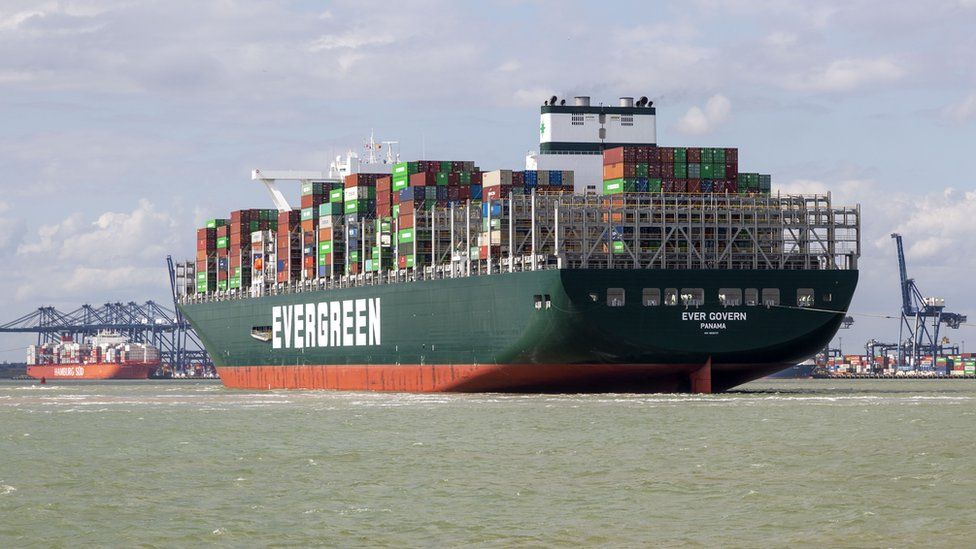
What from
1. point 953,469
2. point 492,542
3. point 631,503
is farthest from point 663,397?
point 492,542

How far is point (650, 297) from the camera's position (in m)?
61.4

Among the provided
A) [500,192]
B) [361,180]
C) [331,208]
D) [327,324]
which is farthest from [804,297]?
[331,208]

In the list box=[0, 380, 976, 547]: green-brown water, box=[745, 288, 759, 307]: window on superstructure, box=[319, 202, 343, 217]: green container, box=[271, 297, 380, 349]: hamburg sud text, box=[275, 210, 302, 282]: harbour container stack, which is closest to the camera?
box=[0, 380, 976, 547]: green-brown water

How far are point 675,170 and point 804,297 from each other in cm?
719

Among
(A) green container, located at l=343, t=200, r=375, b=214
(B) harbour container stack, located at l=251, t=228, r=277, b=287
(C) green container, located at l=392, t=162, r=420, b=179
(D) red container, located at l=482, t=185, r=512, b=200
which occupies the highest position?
(C) green container, located at l=392, t=162, r=420, b=179

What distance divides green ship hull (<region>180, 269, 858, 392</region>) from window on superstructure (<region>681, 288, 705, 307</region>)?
80 millimetres

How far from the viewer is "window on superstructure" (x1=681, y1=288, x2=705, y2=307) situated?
61.7 meters

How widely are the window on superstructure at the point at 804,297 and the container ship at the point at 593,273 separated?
0.06 meters

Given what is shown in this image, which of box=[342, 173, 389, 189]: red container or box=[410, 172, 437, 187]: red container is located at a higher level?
box=[342, 173, 389, 189]: red container

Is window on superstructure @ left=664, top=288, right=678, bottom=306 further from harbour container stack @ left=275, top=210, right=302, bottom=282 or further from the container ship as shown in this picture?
harbour container stack @ left=275, top=210, right=302, bottom=282

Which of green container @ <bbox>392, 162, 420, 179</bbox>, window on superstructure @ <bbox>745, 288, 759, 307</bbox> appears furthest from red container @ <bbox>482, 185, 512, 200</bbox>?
window on superstructure @ <bbox>745, 288, 759, 307</bbox>

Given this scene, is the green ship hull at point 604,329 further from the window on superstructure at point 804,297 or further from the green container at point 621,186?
the green container at point 621,186

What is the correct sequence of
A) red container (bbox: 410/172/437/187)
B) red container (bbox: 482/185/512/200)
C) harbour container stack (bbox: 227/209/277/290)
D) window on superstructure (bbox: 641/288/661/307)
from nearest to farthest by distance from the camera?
window on superstructure (bbox: 641/288/661/307), red container (bbox: 482/185/512/200), red container (bbox: 410/172/437/187), harbour container stack (bbox: 227/209/277/290)

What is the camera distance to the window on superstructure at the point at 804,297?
207 feet
